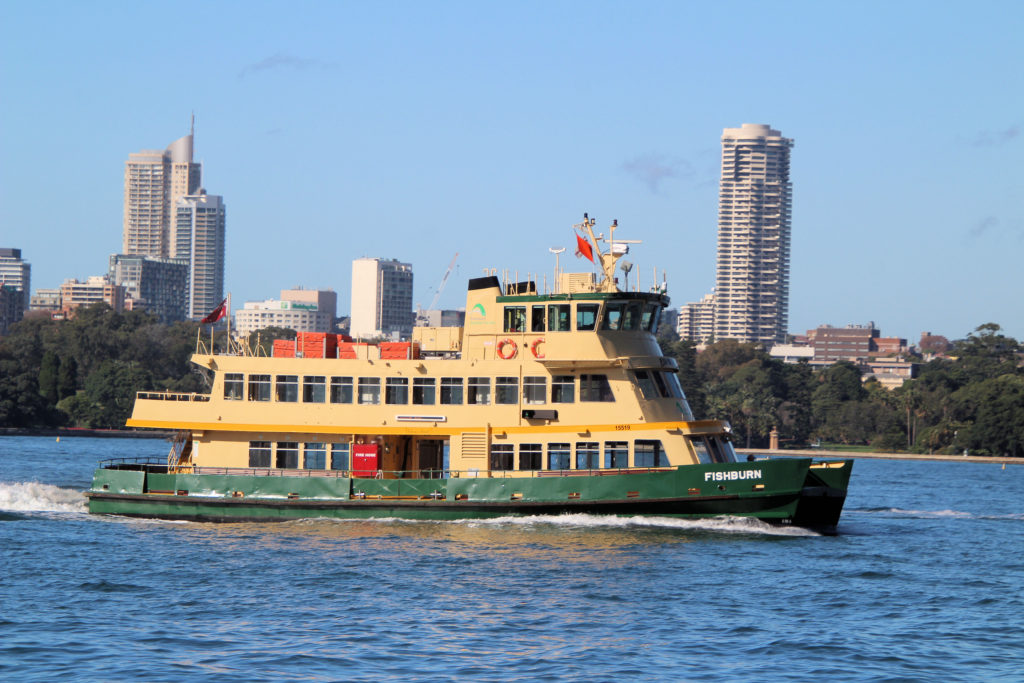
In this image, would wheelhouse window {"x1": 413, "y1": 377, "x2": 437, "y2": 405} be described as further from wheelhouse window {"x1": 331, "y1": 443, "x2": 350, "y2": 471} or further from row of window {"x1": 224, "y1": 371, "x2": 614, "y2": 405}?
wheelhouse window {"x1": 331, "y1": 443, "x2": 350, "y2": 471}

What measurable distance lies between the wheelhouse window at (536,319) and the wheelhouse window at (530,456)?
3.36 meters

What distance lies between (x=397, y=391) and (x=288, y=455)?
3.73 m

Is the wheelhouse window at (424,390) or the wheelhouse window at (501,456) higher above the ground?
the wheelhouse window at (424,390)

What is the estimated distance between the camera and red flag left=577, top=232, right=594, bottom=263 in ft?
123

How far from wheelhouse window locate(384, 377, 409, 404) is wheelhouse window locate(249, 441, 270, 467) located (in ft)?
12.6

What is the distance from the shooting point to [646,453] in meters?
35.6

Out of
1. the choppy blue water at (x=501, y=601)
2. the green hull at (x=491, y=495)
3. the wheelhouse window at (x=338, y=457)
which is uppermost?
the wheelhouse window at (x=338, y=457)

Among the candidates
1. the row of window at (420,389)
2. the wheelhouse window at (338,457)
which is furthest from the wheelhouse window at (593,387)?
the wheelhouse window at (338,457)

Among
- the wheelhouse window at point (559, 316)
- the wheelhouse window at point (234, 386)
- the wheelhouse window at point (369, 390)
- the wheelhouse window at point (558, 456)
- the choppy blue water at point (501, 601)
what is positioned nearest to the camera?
the choppy blue water at point (501, 601)

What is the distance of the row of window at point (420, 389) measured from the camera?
3644 centimetres

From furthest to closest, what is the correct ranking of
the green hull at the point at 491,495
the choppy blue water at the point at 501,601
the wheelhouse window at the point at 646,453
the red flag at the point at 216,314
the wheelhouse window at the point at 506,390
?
the wheelhouse window at the point at 506,390
the red flag at the point at 216,314
the wheelhouse window at the point at 646,453
the green hull at the point at 491,495
the choppy blue water at the point at 501,601

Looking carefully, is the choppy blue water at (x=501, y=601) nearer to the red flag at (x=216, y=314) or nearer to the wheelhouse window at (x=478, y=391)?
the wheelhouse window at (x=478, y=391)

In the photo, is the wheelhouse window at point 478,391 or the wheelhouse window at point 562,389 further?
the wheelhouse window at point 478,391

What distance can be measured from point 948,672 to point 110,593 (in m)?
16.8
